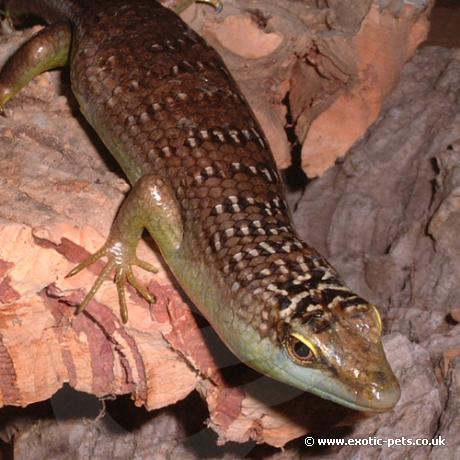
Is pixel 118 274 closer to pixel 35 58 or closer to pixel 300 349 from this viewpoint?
pixel 300 349

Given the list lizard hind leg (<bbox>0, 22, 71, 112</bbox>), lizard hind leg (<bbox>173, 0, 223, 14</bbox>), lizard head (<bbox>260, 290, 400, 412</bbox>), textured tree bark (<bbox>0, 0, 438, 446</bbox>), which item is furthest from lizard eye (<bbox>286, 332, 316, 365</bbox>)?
lizard hind leg (<bbox>173, 0, 223, 14</bbox>)

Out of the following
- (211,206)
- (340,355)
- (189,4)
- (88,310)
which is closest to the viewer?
(340,355)

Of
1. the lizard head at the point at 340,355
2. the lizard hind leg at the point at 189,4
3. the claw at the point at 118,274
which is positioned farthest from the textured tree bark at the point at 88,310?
the lizard head at the point at 340,355

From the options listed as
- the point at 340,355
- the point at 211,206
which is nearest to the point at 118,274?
the point at 211,206

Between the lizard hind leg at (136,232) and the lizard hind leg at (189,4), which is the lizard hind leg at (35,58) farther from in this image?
the lizard hind leg at (136,232)

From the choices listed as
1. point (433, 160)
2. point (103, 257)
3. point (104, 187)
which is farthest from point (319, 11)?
point (103, 257)
